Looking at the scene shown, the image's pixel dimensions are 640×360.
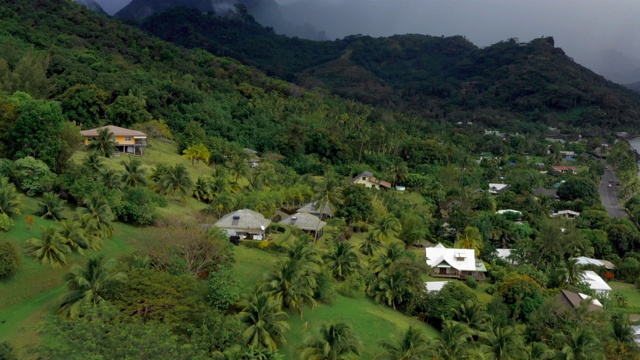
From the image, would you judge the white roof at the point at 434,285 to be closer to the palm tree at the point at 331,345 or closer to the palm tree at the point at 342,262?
the palm tree at the point at 342,262

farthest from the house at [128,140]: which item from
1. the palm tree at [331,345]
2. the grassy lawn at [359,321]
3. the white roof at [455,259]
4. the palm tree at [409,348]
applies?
the palm tree at [409,348]

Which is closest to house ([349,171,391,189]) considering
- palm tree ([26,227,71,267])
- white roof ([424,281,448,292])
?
white roof ([424,281,448,292])

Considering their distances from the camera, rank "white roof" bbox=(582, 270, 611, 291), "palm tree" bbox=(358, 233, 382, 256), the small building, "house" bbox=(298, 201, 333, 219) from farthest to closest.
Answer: "house" bbox=(298, 201, 333, 219), "palm tree" bbox=(358, 233, 382, 256), "white roof" bbox=(582, 270, 611, 291), the small building

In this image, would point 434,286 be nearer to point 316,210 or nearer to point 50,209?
point 316,210

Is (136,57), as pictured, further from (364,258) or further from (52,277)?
(52,277)

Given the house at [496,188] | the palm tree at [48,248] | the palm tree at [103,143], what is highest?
the palm tree at [103,143]

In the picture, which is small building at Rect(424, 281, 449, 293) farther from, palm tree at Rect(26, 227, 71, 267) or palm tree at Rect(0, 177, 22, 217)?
palm tree at Rect(0, 177, 22, 217)
